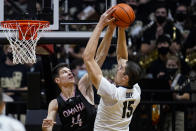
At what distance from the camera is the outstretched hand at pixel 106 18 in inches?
204

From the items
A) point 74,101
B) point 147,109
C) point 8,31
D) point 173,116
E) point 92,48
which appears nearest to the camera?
point 92,48

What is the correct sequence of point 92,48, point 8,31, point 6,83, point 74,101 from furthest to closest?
point 6,83 < point 8,31 < point 74,101 < point 92,48

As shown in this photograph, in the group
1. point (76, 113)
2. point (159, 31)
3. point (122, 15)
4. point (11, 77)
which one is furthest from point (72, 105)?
point (159, 31)

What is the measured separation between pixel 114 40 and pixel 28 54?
4.24ft

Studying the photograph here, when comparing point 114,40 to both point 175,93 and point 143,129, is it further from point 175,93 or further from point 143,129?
point 175,93

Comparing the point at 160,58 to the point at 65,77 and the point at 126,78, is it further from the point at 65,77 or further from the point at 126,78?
the point at 126,78

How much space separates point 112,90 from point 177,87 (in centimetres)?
410

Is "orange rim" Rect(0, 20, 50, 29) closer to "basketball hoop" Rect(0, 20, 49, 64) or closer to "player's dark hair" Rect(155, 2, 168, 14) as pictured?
"basketball hoop" Rect(0, 20, 49, 64)

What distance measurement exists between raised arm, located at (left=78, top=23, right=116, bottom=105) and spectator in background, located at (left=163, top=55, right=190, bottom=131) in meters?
2.65

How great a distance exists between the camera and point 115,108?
508 centimetres

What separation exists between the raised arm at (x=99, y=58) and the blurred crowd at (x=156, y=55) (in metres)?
2.03

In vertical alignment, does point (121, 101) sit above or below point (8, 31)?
below

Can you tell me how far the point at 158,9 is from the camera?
10.5 metres

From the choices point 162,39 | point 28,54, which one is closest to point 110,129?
point 28,54
